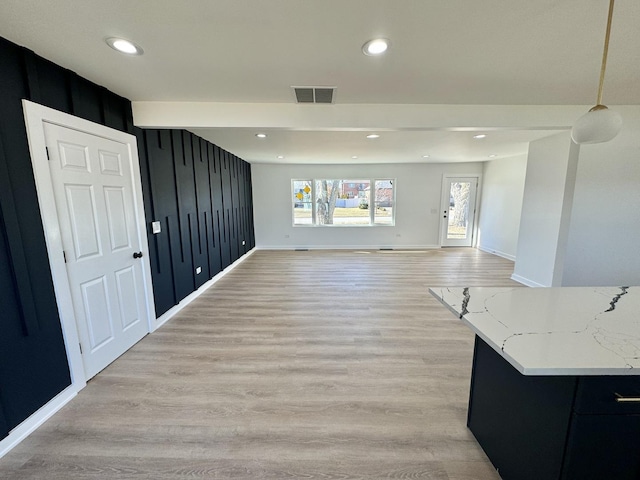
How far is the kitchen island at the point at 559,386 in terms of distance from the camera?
3.12 feet

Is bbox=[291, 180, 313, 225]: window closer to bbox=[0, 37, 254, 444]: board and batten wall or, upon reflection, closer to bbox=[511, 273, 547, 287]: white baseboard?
bbox=[0, 37, 254, 444]: board and batten wall

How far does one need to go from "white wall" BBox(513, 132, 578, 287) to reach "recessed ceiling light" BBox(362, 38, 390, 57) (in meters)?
3.25

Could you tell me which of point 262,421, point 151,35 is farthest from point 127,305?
point 151,35

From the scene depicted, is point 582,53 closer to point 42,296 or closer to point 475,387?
point 475,387

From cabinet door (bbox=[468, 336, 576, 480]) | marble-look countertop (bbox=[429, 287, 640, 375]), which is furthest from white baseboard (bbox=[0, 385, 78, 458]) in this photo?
cabinet door (bbox=[468, 336, 576, 480])

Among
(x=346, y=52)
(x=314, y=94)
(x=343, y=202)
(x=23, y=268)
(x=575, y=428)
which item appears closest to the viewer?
(x=575, y=428)

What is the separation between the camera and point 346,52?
1.75 metres

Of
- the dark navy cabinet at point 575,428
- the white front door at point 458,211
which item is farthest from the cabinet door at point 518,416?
the white front door at point 458,211

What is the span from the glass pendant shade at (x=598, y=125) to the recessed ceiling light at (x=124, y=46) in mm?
2683

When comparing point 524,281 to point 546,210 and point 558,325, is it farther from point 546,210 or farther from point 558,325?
point 558,325

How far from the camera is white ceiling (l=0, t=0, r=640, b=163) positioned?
1.36 meters

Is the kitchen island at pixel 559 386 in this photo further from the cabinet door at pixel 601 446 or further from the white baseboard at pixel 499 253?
the white baseboard at pixel 499 253

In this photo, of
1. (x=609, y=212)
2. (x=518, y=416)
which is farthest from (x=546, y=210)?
(x=518, y=416)

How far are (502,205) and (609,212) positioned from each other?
3292 millimetres
